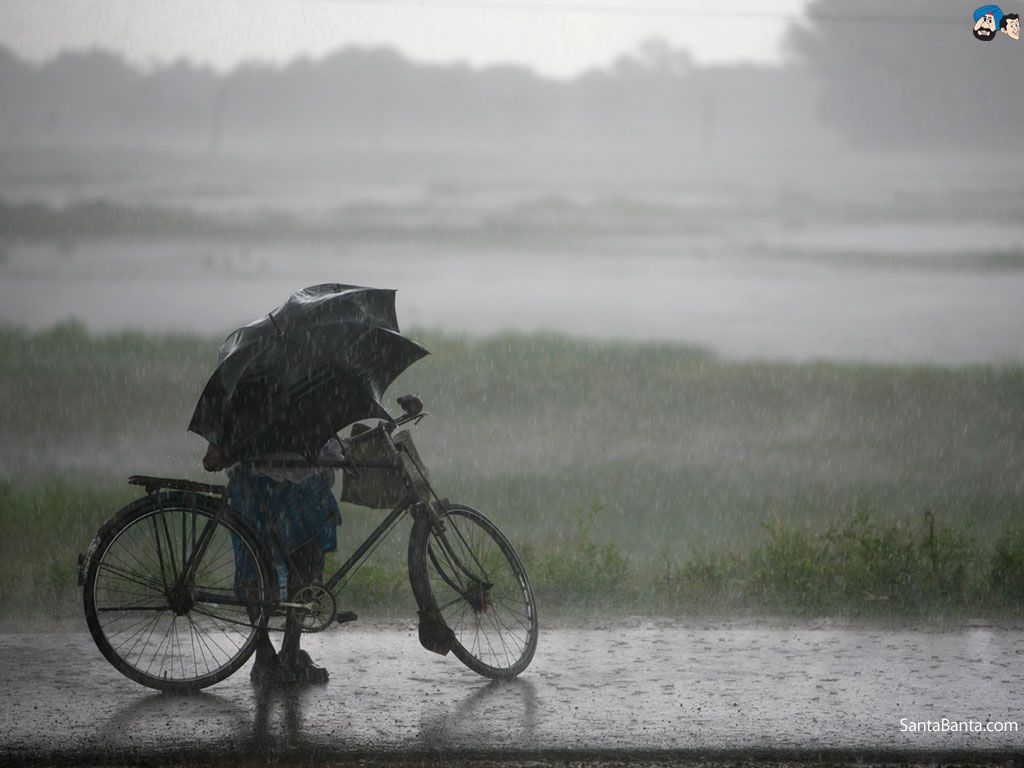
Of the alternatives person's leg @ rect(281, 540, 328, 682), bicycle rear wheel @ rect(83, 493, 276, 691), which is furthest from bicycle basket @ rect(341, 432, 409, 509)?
bicycle rear wheel @ rect(83, 493, 276, 691)

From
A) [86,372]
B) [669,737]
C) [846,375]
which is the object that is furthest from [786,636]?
[86,372]

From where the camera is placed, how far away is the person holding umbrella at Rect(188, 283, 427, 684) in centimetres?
514

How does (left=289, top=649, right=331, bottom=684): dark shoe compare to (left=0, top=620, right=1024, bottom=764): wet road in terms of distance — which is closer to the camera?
(left=0, top=620, right=1024, bottom=764): wet road

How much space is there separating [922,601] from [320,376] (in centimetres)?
385

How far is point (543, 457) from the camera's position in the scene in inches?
460

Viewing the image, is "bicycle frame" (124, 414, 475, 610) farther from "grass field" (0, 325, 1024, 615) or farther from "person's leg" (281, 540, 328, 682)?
"grass field" (0, 325, 1024, 615)

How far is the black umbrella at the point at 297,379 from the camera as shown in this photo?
5.13 meters

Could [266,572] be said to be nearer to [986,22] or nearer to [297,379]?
[297,379]

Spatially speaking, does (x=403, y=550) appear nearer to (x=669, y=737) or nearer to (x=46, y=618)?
(x=46, y=618)

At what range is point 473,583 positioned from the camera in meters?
5.52

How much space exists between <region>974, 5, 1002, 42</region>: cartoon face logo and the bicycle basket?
8.88 m

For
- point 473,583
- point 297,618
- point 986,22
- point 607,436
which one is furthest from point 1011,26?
point 297,618

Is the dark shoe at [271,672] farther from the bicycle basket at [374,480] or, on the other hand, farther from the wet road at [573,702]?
the bicycle basket at [374,480]

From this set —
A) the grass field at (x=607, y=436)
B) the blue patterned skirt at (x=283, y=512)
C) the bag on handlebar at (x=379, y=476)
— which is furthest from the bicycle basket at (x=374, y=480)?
the grass field at (x=607, y=436)
